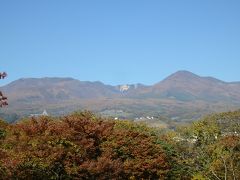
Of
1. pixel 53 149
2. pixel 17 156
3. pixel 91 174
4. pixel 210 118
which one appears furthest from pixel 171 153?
pixel 210 118

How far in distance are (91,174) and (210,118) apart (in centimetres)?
4352

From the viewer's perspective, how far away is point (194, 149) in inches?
2306

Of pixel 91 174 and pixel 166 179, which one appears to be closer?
pixel 91 174

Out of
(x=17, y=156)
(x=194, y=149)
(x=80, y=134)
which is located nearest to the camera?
(x=17, y=156)

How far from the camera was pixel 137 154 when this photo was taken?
38750mm

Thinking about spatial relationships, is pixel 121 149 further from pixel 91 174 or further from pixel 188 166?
pixel 188 166

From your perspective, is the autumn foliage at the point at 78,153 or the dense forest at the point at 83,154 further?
the dense forest at the point at 83,154

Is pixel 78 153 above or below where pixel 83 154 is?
above

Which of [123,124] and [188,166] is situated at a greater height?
[123,124]

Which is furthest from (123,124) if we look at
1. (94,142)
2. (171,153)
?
(94,142)

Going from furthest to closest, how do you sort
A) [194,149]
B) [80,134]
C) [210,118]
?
1. [210,118]
2. [194,149]
3. [80,134]

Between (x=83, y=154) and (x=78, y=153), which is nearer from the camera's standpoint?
(x=78, y=153)

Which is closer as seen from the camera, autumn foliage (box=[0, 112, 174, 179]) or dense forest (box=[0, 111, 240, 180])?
autumn foliage (box=[0, 112, 174, 179])

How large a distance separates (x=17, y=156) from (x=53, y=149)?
12.4 ft
